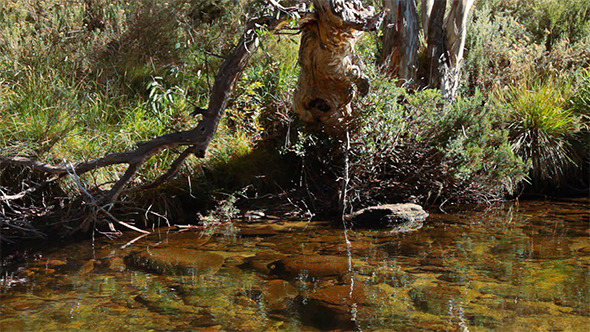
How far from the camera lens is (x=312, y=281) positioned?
4.45 meters

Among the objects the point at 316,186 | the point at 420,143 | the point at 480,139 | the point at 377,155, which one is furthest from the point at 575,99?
the point at 316,186

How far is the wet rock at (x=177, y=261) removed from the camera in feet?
15.7

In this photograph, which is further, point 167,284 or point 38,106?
point 38,106

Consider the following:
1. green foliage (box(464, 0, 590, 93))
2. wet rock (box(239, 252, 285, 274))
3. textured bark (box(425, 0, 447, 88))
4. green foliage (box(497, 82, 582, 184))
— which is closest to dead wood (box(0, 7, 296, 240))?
wet rock (box(239, 252, 285, 274))

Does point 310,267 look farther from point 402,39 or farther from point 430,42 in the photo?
point 430,42

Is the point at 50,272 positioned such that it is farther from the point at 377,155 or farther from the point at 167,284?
the point at 377,155

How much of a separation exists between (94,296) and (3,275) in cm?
104

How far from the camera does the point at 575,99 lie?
27.9 feet

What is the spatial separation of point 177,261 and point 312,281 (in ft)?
4.15

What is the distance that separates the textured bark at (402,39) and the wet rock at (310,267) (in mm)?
3868

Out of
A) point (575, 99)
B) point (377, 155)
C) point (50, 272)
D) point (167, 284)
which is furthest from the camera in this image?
point (575, 99)

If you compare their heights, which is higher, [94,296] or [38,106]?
[38,106]

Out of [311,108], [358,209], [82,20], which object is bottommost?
[358,209]

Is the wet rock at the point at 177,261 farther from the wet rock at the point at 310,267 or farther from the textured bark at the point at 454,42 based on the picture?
the textured bark at the point at 454,42
